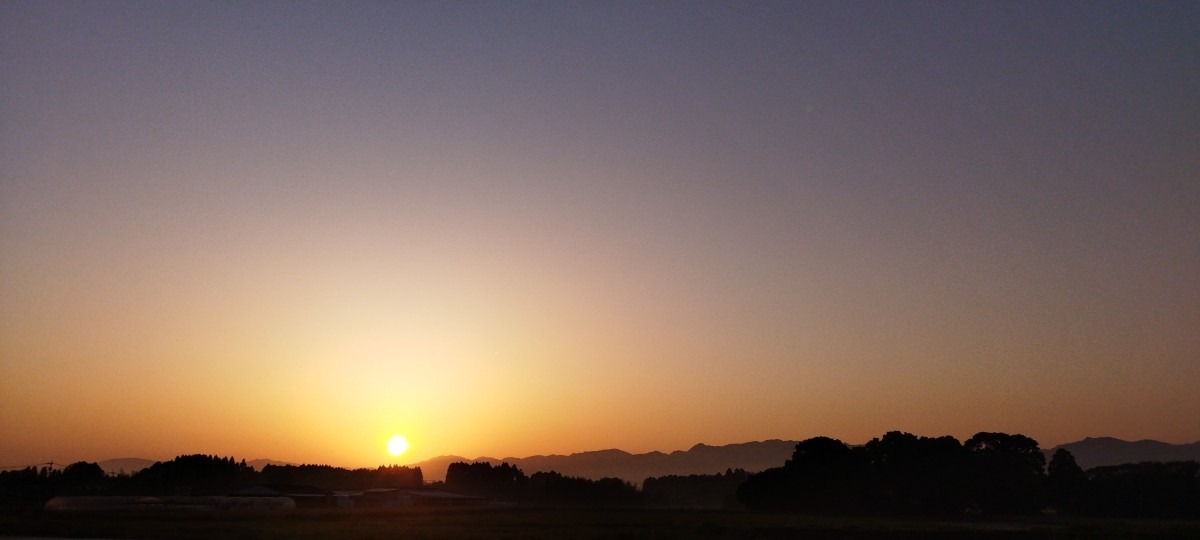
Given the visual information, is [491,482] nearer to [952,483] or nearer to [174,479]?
[174,479]

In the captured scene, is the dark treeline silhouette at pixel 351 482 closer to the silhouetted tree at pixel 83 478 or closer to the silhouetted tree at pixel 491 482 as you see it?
the silhouetted tree at pixel 491 482

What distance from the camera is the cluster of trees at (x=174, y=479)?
132 m

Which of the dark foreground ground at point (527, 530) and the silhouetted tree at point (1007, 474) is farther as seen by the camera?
the silhouetted tree at point (1007, 474)

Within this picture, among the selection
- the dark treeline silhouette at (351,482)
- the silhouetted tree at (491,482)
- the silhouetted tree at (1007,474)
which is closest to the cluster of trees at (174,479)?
the dark treeline silhouette at (351,482)

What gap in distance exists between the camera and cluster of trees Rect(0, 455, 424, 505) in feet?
433

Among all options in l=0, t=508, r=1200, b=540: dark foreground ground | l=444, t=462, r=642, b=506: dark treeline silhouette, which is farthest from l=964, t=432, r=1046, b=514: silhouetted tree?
l=444, t=462, r=642, b=506: dark treeline silhouette

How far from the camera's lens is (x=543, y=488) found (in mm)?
185125

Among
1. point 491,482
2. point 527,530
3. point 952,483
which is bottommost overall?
point 527,530

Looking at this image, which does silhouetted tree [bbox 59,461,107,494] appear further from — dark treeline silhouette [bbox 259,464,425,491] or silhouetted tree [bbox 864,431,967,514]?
silhouetted tree [bbox 864,431,967,514]

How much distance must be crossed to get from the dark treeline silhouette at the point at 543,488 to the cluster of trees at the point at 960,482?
2290 inches

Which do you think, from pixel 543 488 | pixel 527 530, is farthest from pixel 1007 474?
pixel 543 488

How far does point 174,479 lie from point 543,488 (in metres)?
65.6

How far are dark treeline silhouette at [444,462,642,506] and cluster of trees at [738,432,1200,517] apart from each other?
5816cm

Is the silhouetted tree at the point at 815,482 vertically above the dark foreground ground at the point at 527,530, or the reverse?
the silhouetted tree at the point at 815,482
